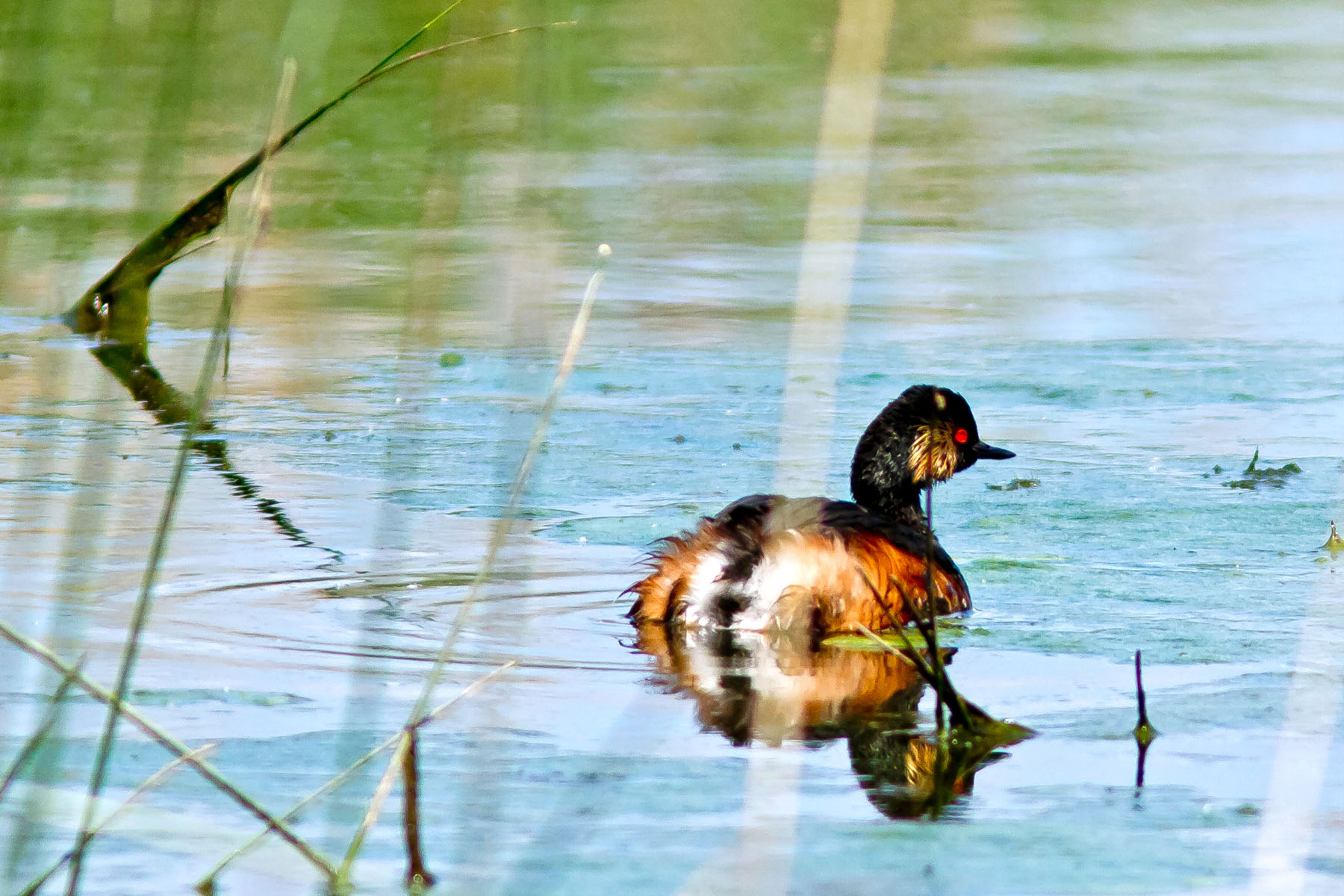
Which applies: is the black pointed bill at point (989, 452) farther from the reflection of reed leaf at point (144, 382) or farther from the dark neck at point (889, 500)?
the reflection of reed leaf at point (144, 382)

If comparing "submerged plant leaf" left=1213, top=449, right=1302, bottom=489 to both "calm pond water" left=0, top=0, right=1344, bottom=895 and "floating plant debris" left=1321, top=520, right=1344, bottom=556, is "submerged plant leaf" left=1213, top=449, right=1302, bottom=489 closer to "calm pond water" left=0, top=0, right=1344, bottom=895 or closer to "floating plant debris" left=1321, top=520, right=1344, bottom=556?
"calm pond water" left=0, top=0, right=1344, bottom=895

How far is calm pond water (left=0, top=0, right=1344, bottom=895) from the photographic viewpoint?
13.4ft

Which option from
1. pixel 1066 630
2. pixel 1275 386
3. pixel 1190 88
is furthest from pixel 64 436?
pixel 1190 88

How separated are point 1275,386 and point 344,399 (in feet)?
12.4

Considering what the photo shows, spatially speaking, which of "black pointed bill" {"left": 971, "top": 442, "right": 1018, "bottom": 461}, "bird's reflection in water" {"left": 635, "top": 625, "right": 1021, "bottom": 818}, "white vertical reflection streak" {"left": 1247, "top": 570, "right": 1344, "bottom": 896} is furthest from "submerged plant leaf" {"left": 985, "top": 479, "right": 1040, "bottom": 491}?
"bird's reflection in water" {"left": 635, "top": 625, "right": 1021, "bottom": 818}

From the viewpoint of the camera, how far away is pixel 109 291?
32.6ft

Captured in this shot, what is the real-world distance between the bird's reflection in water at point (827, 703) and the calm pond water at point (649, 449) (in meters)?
0.03

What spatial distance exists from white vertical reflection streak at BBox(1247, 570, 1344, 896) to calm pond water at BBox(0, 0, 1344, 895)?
0.04 feet

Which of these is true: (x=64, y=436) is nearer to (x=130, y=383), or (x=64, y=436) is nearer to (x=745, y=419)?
(x=130, y=383)

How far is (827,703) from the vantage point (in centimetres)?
509

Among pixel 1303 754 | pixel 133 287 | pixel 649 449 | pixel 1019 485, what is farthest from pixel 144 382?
pixel 1303 754

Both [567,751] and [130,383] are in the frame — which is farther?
[130,383]

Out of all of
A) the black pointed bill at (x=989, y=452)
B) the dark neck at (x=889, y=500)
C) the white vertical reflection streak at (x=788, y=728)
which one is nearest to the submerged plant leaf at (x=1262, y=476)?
the black pointed bill at (x=989, y=452)

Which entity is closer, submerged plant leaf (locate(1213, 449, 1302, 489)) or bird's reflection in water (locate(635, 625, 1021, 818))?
bird's reflection in water (locate(635, 625, 1021, 818))
